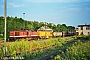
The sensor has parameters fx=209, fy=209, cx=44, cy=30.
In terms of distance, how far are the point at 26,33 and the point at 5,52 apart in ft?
85.4

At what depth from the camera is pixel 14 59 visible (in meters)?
12.9

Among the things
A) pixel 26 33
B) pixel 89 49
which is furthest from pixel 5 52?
pixel 26 33

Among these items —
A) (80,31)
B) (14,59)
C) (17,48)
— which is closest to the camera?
(14,59)

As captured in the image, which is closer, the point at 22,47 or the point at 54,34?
the point at 22,47

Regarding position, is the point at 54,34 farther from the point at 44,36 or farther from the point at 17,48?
the point at 17,48

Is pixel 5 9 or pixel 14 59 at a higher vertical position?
pixel 5 9

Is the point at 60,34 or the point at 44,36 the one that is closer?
the point at 44,36

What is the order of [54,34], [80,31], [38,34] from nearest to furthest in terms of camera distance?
[38,34], [54,34], [80,31]

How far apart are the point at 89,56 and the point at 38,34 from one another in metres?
38.8

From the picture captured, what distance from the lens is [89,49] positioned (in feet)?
39.0

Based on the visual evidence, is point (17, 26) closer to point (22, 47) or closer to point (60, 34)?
point (60, 34)

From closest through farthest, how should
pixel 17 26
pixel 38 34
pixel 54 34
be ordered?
pixel 38 34
pixel 54 34
pixel 17 26

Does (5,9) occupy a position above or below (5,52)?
above

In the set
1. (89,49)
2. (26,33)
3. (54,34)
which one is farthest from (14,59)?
(54,34)
